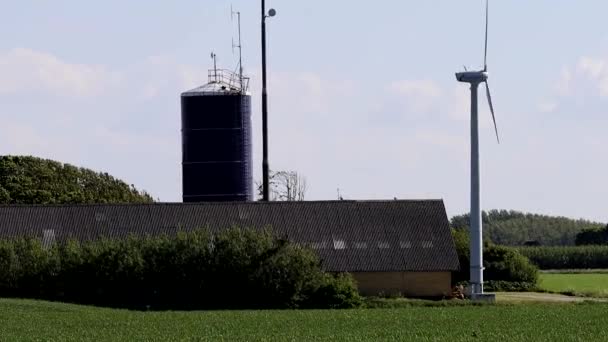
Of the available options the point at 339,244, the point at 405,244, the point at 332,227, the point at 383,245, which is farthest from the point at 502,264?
the point at 339,244

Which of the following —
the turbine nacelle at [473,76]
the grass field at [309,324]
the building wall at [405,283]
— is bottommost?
the grass field at [309,324]

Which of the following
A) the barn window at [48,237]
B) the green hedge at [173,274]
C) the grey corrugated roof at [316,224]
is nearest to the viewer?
the green hedge at [173,274]

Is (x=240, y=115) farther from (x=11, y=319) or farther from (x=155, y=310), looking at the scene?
(x=11, y=319)

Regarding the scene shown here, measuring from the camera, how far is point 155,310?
5150 cm

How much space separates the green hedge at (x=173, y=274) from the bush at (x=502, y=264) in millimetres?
11433

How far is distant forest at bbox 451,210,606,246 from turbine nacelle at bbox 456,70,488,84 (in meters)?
100

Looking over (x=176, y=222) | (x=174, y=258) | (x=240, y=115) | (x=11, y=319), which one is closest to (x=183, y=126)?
(x=240, y=115)

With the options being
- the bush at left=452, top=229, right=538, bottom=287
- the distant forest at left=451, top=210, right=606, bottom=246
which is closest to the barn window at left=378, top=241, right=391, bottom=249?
the bush at left=452, top=229, right=538, bottom=287

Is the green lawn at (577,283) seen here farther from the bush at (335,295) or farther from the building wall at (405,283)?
the bush at (335,295)

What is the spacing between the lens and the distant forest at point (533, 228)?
164 metres

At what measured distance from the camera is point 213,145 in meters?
64.1

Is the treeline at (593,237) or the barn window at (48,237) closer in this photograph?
the barn window at (48,237)

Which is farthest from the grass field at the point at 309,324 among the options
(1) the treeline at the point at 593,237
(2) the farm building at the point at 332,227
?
(1) the treeline at the point at 593,237

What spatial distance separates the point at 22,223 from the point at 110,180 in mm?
27289
